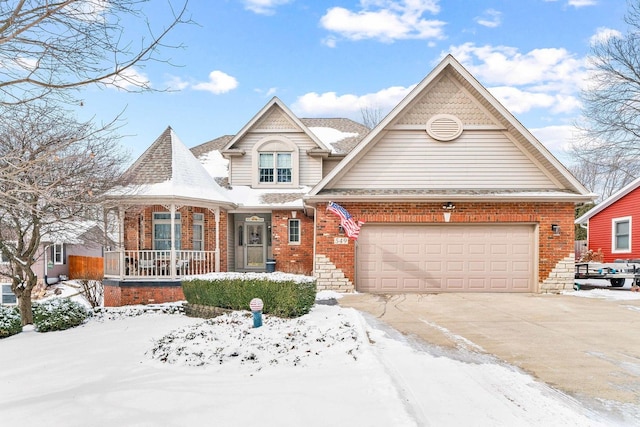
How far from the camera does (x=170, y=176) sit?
13023 mm

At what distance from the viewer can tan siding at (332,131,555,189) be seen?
12031 mm

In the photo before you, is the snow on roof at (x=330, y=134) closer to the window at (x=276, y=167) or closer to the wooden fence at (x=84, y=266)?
the window at (x=276, y=167)

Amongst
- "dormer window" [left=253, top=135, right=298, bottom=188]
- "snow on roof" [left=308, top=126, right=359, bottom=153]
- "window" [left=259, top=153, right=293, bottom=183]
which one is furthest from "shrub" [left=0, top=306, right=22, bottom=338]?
"snow on roof" [left=308, top=126, right=359, bottom=153]

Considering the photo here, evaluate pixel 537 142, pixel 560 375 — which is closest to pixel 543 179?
pixel 537 142

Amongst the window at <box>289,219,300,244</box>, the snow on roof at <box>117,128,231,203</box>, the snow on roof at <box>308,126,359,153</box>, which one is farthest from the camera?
the snow on roof at <box>308,126,359,153</box>

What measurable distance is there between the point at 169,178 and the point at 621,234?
65.3 ft

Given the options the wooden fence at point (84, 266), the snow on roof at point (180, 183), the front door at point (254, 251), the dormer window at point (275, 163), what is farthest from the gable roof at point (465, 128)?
the wooden fence at point (84, 266)

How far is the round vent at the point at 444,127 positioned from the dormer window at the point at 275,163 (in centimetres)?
603

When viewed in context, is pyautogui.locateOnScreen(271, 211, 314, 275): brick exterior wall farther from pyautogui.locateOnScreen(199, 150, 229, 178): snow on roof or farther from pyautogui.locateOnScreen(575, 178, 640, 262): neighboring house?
pyautogui.locateOnScreen(575, 178, 640, 262): neighboring house

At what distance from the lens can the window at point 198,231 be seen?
48.4 ft

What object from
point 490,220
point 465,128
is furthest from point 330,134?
point 490,220

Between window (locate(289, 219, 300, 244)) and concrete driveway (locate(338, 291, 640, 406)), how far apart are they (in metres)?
4.82

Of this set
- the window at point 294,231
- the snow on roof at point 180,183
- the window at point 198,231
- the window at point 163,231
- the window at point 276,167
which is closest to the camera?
the snow on roof at point 180,183

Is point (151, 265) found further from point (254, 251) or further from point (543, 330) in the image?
point (543, 330)
